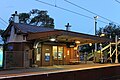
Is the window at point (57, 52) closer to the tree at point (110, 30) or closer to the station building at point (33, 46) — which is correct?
A: the station building at point (33, 46)

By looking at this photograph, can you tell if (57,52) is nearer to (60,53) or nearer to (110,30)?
(60,53)

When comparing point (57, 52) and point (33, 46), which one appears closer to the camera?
point (33, 46)

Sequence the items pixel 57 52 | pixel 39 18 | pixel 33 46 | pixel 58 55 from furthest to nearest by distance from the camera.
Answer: pixel 39 18, pixel 58 55, pixel 57 52, pixel 33 46

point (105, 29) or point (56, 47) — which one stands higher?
point (105, 29)

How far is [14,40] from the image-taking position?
3422 cm

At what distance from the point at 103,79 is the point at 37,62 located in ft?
37.9

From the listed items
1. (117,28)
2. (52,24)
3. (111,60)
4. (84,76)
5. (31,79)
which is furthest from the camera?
(117,28)

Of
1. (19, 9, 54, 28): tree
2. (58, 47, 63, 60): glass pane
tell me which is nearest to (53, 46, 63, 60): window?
(58, 47, 63, 60): glass pane

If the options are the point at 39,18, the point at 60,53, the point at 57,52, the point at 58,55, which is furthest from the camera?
the point at 39,18

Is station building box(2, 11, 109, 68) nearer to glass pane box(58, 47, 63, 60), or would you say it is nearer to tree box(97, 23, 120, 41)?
glass pane box(58, 47, 63, 60)

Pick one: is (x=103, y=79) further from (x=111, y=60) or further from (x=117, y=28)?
(x=117, y=28)

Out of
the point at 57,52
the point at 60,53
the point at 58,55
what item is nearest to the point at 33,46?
the point at 57,52

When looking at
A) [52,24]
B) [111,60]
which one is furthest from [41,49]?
[52,24]

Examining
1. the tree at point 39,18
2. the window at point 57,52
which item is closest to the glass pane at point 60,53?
the window at point 57,52
